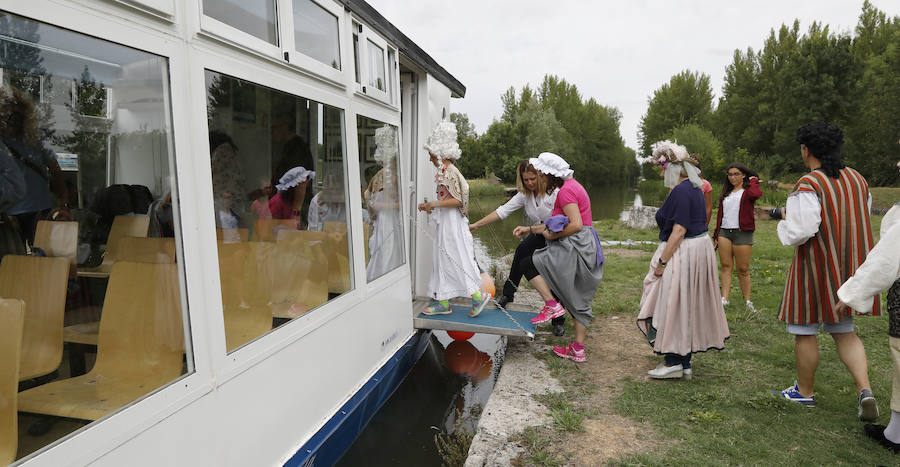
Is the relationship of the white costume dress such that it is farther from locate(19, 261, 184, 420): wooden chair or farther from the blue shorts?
locate(19, 261, 184, 420): wooden chair

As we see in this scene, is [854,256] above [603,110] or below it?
below

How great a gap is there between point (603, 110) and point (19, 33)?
3109 inches


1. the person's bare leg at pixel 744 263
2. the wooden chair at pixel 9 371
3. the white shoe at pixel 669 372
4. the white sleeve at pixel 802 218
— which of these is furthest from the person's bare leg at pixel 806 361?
the wooden chair at pixel 9 371

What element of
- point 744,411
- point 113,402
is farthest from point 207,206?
point 744,411

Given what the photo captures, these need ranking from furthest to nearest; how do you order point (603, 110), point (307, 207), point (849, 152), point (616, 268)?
point (603, 110), point (849, 152), point (616, 268), point (307, 207)

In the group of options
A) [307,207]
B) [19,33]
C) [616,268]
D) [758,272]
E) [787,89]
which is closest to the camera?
[19,33]

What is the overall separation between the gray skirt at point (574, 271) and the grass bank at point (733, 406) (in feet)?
1.77

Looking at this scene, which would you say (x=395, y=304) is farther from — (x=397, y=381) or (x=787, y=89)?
(x=787, y=89)

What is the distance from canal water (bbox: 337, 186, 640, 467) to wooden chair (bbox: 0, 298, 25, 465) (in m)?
2.61

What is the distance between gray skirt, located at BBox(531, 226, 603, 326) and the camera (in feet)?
16.1

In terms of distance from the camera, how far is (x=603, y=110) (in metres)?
76.0

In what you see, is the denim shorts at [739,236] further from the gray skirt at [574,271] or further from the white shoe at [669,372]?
the white shoe at [669,372]

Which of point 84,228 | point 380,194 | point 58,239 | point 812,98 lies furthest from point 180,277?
point 812,98

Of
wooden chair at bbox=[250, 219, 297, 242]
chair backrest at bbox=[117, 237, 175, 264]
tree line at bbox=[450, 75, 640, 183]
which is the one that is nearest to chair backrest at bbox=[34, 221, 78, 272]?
chair backrest at bbox=[117, 237, 175, 264]
